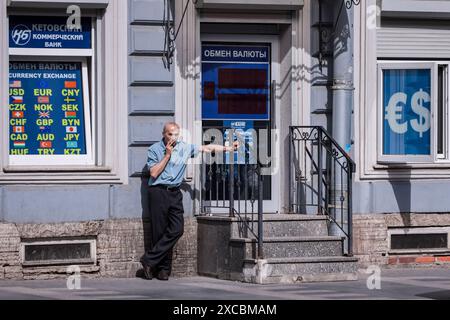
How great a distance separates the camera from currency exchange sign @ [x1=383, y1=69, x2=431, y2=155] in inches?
647

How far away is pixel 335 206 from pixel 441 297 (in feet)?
8.40

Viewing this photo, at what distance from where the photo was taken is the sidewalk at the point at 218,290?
44.4 feet

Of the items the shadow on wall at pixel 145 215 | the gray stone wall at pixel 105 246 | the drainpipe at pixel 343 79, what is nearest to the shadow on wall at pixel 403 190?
the drainpipe at pixel 343 79

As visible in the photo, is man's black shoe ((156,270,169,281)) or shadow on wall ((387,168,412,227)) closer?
man's black shoe ((156,270,169,281))

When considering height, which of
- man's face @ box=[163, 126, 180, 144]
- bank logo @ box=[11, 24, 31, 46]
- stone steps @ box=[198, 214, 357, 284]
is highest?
bank logo @ box=[11, 24, 31, 46]

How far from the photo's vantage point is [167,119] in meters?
15.6

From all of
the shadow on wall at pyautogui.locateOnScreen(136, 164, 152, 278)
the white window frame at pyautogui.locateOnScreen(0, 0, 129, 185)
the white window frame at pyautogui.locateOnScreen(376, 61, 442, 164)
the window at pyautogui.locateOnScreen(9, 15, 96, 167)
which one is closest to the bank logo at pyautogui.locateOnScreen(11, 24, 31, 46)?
the window at pyautogui.locateOnScreen(9, 15, 96, 167)

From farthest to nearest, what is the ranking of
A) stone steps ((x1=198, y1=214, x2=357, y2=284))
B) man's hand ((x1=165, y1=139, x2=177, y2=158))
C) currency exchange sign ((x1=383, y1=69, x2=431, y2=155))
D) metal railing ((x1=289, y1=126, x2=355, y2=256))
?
currency exchange sign ((x1=383, y1=69, x2=431, y2=155)) → metal railing ((x1=289, y1=126, x2=355, y2=256)) → man's hand ((x1=165, y1=139, x2=177, y2=158)) → stone steps ((x1=198, y1=214, x2=357, y2=284))

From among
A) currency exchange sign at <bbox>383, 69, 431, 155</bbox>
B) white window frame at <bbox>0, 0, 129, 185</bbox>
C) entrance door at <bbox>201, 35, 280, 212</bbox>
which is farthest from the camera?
currency exchange sign at <bbox>383, 69, 431, 155</bbox>

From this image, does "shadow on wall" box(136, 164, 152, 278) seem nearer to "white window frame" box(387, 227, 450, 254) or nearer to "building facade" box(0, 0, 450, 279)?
"building facade" box(0, 0, 450, 279)

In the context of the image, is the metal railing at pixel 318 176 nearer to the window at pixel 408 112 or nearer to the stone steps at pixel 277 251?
the stone steps at pixel 277 251

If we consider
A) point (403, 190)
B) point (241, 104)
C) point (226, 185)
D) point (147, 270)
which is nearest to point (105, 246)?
point (147, 270)

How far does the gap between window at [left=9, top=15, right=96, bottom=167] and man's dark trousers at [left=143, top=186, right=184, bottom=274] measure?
0.99m

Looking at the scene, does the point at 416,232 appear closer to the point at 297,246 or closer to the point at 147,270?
the point at 297,246
